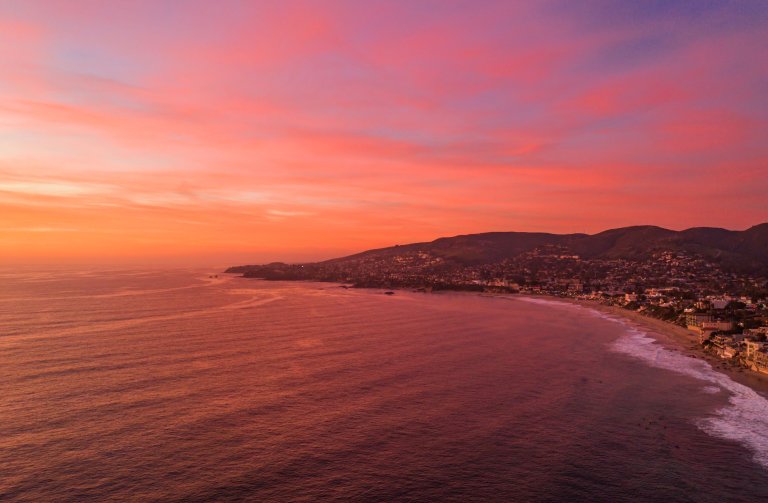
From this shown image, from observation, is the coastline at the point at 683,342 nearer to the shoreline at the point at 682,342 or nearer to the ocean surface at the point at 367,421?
the shoreline at the point at 682,342

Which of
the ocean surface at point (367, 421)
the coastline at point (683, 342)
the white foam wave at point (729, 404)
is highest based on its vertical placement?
the ocean surface at point (367, 421)

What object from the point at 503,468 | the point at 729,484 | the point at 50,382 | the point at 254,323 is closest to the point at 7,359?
the point at 50,382

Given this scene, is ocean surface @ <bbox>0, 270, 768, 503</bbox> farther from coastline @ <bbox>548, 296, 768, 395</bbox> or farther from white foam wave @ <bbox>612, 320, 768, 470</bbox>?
coastline @ <bbox>548, 296, 768, 395</bbox>

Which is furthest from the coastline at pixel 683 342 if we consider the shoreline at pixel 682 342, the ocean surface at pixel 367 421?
the ocean surface at pixel 367 421

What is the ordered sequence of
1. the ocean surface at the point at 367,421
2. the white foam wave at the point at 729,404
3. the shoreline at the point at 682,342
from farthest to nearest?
the shoreline at the point at 682,342, the white foam wave at the point at 729,404, the ocean surface at the point at 367,421

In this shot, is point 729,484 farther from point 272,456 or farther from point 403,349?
point 403,349

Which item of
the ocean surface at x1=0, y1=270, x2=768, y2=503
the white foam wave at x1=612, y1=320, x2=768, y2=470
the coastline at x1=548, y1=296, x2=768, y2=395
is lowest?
the coastline at x1=548, y1=296, x2=768, y2=395

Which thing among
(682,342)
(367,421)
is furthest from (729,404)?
(682,342)

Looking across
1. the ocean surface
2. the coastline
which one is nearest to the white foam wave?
the ocean surface
